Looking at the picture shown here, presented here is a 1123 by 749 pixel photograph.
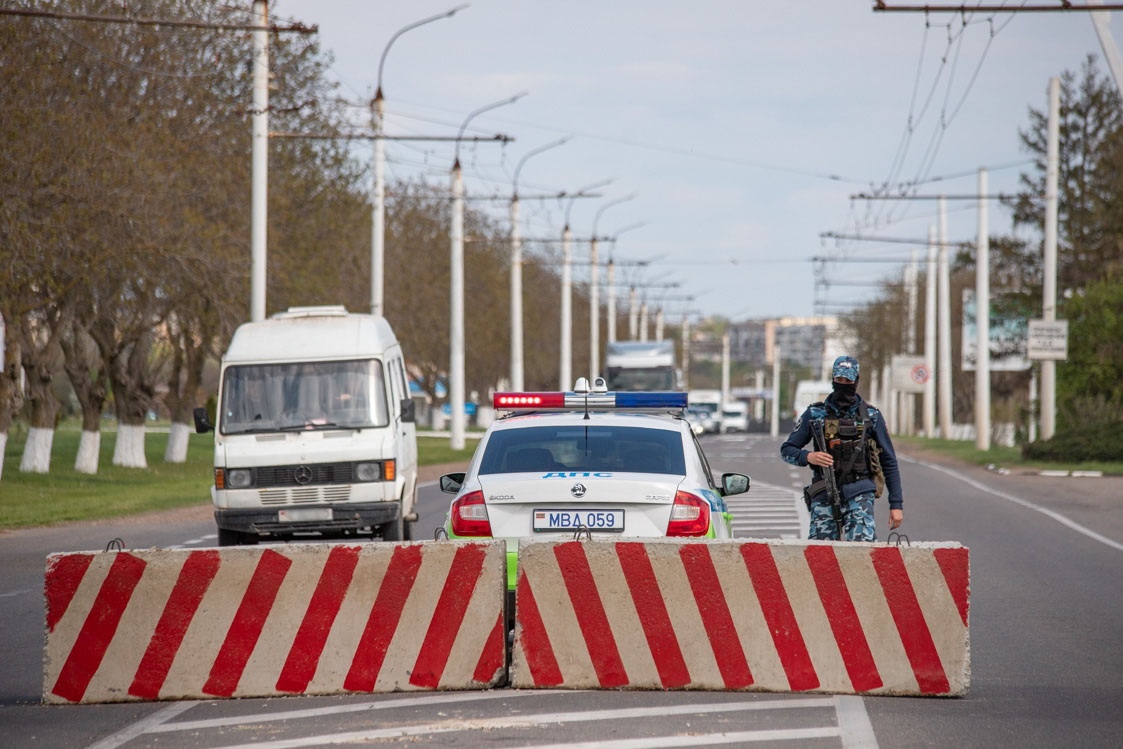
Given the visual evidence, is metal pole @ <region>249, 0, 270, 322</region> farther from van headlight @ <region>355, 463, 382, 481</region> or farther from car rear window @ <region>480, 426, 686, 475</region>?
car rear window @ <region>480, 426, 686, 475</region>

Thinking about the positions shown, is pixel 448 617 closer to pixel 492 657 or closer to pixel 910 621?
pixel 492 657

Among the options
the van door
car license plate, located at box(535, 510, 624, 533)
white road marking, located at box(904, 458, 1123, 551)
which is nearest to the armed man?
car license plate, located at box(535, 510, 624, 533)

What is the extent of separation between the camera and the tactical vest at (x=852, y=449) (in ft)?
34.1

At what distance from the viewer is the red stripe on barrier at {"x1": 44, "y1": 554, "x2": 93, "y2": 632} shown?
889 centimetres

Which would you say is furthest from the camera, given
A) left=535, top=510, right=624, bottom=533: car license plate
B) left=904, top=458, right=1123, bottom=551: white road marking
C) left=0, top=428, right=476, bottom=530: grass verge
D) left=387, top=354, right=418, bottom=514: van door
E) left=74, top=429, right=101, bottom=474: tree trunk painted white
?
left=74, top=429, right=101, bottom=474: tree trunk painted white

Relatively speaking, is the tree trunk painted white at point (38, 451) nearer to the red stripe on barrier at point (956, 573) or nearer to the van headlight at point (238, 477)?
the van headlight at point (238, 477)

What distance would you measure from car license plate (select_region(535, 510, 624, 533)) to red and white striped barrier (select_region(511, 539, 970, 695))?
31.4 inches

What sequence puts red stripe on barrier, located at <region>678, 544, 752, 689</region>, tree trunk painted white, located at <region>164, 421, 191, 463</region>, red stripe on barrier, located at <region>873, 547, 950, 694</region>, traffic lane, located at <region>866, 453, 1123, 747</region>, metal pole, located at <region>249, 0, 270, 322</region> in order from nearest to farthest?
traffic lane, located at <region>866, 453, 1123, 747</region> → red stripe on barrier, located at <region>873, 547, 950, 694</region> → red stripe on barrier, located at <region>678, 544, 752, 689</region> → metal pole, located at <region>249, 0, 270, 322</region> → tree trunk painted white, located at <region>164, 421, 191, 463</region>

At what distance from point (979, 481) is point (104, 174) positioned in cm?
1828

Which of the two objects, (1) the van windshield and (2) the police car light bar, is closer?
(2) the police car light bar

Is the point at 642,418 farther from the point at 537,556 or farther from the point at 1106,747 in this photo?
the point at 1106,747

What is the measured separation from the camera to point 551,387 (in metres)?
96.8

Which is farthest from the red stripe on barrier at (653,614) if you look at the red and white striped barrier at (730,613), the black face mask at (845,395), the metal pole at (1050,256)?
the metal pole at (1050,256)

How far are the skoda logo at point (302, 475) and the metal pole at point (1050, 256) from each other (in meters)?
28.3
